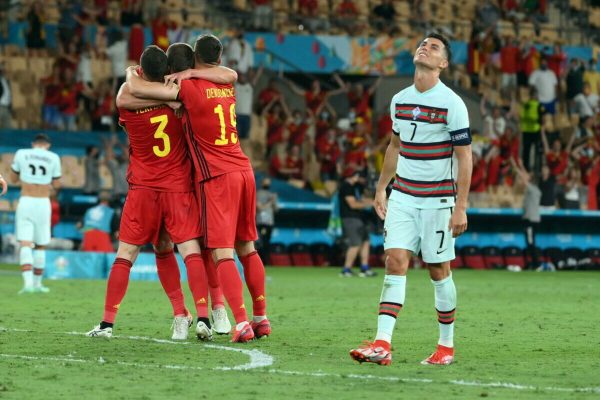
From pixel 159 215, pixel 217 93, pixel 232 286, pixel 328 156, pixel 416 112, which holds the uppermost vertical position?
pixel 416 112

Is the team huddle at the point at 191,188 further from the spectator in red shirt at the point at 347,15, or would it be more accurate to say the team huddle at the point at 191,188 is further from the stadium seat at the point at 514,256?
the spectator in red shirt at the point at 347,15

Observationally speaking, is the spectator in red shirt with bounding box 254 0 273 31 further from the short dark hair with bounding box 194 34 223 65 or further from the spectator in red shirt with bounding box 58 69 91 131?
the short dark hair with bounding box 194 34 223 65

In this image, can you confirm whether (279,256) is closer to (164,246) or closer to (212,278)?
(212,278)

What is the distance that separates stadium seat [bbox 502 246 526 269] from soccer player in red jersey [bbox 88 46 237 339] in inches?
792

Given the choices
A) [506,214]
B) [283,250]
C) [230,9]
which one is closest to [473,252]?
[506,214]

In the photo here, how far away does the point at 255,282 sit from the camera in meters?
11.1

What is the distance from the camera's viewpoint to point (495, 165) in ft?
104

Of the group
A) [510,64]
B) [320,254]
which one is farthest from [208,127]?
[510,64]

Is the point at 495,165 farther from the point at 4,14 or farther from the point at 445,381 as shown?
the point at 445,381

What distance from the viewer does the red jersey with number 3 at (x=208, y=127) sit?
10648 millimetres

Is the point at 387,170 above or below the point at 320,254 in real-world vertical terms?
above

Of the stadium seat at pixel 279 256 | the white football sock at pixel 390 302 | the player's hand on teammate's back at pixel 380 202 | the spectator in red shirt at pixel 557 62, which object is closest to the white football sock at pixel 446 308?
the white football sock at pixel 390 302

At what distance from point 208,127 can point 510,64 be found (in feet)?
79.9

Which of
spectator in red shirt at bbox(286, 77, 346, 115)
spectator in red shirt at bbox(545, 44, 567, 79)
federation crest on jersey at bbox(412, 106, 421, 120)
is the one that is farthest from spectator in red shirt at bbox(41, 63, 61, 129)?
federation crest on jersey at bbox(412, 106, 421, 120)
